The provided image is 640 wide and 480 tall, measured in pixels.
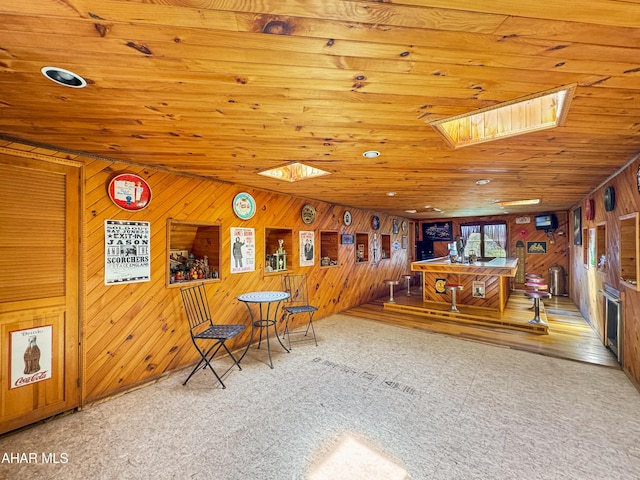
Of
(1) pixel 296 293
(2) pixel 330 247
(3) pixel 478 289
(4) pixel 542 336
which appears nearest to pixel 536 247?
(3) pixel 478 289

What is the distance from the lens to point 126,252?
276 centimetres

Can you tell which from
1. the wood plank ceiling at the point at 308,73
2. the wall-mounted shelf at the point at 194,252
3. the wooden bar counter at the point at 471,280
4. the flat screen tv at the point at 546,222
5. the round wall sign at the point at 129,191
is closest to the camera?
the wood plank ceiling at the point at 308,73

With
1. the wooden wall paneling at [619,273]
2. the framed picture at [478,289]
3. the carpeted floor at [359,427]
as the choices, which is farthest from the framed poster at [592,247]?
the carpeted floor at [359,427]

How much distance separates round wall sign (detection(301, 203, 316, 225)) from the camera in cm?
497

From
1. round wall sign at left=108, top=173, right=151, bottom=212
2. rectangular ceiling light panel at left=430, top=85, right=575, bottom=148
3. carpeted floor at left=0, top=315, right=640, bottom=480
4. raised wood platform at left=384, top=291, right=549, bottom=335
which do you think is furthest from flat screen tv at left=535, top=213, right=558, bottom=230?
round wall sign at left=108, top=173, right=151, bottom=212

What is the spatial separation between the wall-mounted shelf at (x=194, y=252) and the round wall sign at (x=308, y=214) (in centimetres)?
174

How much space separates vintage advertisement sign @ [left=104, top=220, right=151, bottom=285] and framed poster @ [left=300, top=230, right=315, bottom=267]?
2519 mm

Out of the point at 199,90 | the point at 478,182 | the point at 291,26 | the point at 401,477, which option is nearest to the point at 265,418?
the point at 401,477

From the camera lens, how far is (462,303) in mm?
5781

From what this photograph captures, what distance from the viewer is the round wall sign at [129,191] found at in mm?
2668

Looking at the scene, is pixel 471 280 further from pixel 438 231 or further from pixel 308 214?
pixel 438 231

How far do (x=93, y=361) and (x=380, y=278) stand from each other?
20.4ft

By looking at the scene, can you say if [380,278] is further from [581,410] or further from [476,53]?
[476,53]

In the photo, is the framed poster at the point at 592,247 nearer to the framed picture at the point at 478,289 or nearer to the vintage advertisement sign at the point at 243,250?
the framed picture at the point at 478,289
